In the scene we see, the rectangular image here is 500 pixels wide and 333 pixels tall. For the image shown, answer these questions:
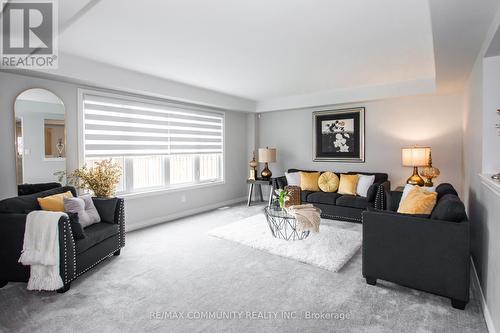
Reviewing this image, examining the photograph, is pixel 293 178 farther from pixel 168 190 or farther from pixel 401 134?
pixel 168 190

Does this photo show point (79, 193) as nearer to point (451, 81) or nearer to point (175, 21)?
point (175, 21)

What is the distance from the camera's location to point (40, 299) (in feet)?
8.03

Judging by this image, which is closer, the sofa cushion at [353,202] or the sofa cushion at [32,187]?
the sofa cushion at [32,187]

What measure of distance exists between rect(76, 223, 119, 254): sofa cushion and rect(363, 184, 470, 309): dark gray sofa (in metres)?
2.77

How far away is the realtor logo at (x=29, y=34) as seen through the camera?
2262mm

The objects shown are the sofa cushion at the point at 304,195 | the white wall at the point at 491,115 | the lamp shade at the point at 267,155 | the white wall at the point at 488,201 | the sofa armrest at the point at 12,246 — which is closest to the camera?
the white wall at the point at 488,201

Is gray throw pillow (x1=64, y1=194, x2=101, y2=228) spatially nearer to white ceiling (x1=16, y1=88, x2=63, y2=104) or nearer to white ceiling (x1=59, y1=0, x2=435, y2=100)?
white ceiling (x1=16, y1=88, x2=63, y2=104)

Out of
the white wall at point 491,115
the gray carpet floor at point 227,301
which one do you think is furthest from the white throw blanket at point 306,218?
the white wall at point 491,115

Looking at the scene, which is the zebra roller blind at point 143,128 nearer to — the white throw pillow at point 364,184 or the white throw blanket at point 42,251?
the white throw blanket at point 42,251

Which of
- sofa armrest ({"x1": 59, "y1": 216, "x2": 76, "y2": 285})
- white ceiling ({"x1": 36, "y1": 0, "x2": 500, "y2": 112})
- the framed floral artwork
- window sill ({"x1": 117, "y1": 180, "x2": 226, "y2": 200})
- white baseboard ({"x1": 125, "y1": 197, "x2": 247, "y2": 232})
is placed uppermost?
white ceiling ({"x1": 36, "y1": 0, "x2": 500, "y2": 112})

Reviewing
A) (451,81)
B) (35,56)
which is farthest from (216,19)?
(451,81)

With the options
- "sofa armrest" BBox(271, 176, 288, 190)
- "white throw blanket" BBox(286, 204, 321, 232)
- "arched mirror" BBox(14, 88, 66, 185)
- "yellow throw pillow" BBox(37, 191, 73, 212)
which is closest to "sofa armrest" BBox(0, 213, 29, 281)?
"yellow throw pillow" BBox(37, 191, 73, 212)

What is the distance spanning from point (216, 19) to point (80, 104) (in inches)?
102

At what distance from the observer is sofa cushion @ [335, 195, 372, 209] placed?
4699 millimetres
